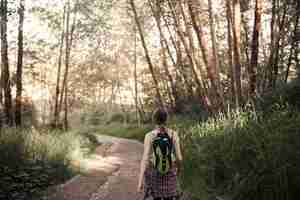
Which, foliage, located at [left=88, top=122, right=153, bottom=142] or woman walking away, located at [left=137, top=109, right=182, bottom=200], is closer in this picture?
woman walking away, located at [left=137, top=109, right=182, bottom=200]

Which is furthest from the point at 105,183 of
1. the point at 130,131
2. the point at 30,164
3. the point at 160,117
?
the point at 130,131

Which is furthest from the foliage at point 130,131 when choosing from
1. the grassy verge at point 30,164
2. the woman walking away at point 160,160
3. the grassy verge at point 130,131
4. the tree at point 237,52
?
the woman walking away at point 160,160

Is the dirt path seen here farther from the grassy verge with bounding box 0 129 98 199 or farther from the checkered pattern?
the checkered pattern

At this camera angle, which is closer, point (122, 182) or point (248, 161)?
point (248, 161)

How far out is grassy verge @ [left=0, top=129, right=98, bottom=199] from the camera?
8578mm

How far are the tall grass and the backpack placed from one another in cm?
148

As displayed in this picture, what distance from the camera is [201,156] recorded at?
931 centimetres

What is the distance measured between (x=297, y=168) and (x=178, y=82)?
25037 millimetres

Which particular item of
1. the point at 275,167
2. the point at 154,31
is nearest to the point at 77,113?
the point at 154,31

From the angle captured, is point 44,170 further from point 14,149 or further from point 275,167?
point 275,167

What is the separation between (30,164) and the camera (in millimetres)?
9961

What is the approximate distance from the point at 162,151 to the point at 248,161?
2301 millimetres

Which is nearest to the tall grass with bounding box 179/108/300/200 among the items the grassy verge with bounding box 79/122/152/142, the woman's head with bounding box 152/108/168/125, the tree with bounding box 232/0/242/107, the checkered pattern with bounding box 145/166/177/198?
the checkered pattern with bounding box 145/166/177/198

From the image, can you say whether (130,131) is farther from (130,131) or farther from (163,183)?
(163,183)
